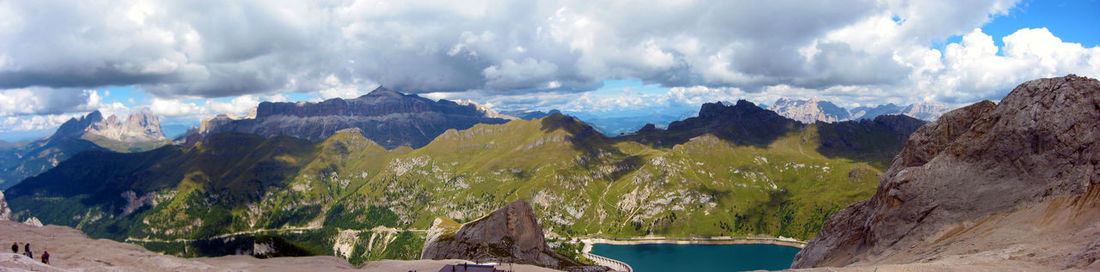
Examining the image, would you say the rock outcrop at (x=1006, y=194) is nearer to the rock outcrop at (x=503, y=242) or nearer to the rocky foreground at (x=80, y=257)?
the rocky foreground at (x=80, y=257)

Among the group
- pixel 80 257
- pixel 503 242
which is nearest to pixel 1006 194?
pixel 503 242

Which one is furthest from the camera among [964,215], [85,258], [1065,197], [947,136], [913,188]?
[947,136]

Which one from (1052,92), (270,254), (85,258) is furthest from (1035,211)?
(270,254)

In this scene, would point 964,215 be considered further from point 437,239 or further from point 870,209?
point 437,239

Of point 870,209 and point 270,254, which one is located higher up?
point 870,209

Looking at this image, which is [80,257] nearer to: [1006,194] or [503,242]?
[503,242]

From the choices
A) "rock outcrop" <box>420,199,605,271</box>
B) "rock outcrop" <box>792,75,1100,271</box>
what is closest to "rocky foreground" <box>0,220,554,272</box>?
"rock outcrop" <box>420,199,605,271</box>

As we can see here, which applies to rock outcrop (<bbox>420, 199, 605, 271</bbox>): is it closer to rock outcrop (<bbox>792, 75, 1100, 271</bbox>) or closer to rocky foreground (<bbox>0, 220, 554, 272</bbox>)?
rocky foreground (<bbox>0, 220, 554, 272</bbox>)

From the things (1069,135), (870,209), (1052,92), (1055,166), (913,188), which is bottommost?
(870,209)
